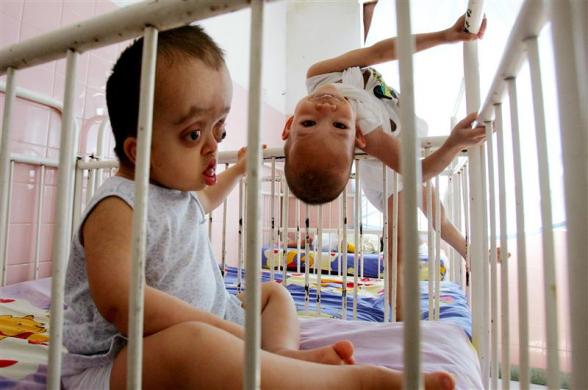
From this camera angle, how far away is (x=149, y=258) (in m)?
0.60

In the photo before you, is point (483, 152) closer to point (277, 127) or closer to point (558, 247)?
point (558, 247)

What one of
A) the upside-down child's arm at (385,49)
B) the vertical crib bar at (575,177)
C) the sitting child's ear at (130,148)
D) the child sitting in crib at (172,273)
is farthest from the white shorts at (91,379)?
the upside-down child's arm at (385,49)

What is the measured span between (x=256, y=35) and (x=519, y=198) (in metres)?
0.38

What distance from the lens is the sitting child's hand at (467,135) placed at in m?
0.80

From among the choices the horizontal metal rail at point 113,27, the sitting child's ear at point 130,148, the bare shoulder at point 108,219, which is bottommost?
the bare shoulder at point 108,219

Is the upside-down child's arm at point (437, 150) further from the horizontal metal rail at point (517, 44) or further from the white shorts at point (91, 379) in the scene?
the white shorts at point (91, 379)

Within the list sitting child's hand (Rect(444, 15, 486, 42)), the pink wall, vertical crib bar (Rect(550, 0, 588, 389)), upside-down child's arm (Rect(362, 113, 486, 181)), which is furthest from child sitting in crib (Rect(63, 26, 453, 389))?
the pink wall

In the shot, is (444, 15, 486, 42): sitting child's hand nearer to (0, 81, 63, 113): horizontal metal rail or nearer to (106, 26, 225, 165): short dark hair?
(106, 26, 225, 165): short dark hair

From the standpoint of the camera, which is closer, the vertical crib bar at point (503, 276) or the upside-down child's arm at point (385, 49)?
the vertical crib bar at point (503, 276)

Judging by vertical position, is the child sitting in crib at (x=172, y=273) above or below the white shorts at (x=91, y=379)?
above

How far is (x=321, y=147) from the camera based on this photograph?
37.2 inches

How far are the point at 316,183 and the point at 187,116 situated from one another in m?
0.52

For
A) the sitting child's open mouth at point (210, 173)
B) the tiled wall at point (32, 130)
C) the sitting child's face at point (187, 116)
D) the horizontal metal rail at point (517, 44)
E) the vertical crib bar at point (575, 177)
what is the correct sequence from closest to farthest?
the vertical crib bar at point (575, 177) < the horizontal metal rail at point (517, 44) < the sitting child's face at point (187, 116) < the sitting child's open mouth at point (210, 173) < the tiled wall at point (32, 130)

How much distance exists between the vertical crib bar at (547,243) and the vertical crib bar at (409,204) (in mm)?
165
